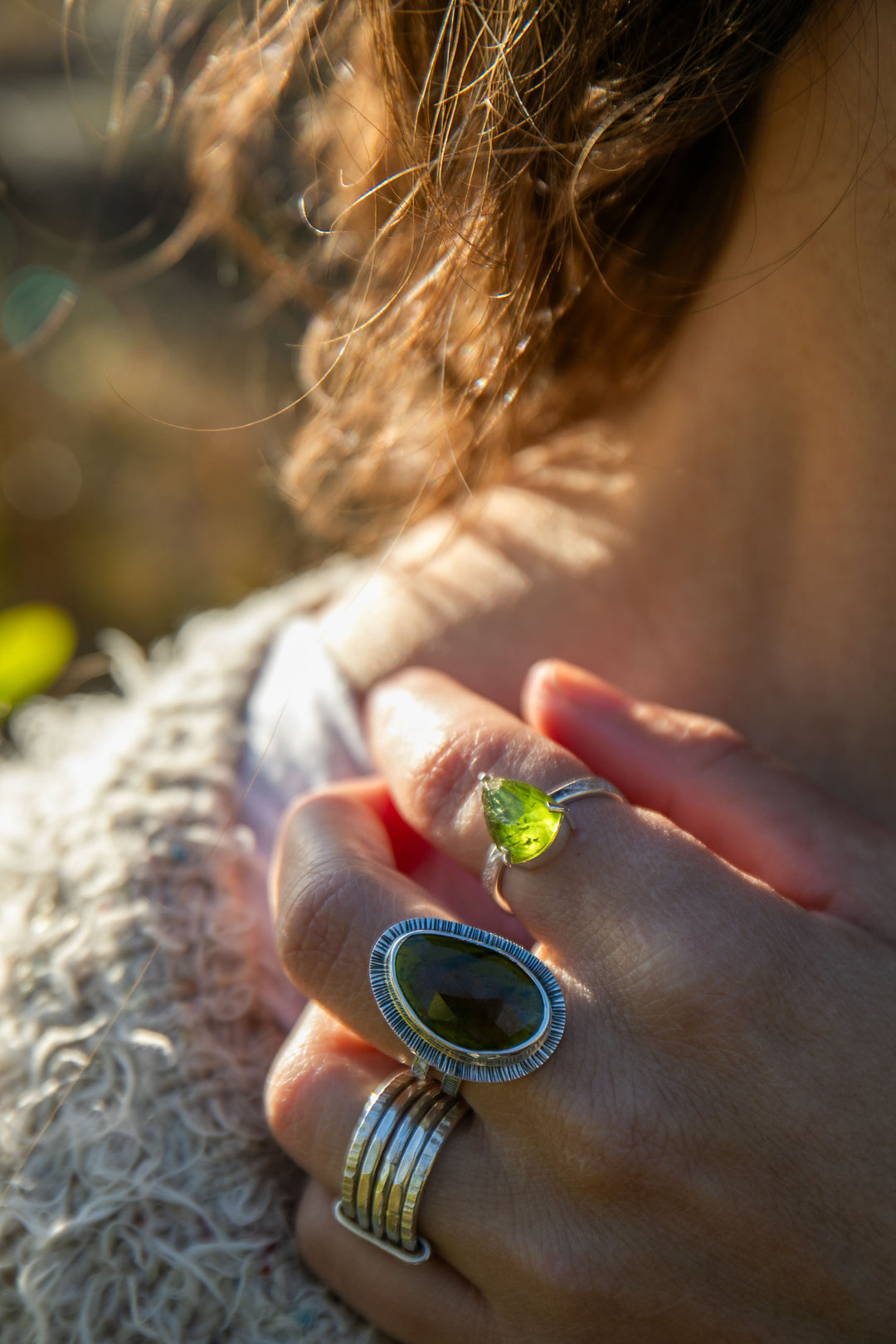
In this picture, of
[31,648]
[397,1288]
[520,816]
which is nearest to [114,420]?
[31,648]

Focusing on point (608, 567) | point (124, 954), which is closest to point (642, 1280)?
point (124, 954)

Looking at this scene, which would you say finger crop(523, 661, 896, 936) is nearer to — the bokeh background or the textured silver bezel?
the textured silver bezel

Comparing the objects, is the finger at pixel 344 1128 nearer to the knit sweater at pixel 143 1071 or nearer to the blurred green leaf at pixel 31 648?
the knit sweater at pixel 143 1071

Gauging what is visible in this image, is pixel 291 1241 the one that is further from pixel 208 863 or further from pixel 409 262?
pixel 409 262

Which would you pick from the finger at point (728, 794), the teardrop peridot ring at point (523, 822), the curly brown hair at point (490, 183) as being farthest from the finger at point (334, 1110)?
the curly brown hair at point (490, 183)

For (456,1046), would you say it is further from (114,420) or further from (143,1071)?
(114,420)

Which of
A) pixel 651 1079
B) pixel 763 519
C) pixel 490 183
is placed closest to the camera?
pixel 651 1079

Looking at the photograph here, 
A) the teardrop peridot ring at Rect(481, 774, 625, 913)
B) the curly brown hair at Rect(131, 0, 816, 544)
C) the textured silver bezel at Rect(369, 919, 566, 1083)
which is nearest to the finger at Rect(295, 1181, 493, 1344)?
the textured silver bezel at Rect(369, 919, 566, 1083)
